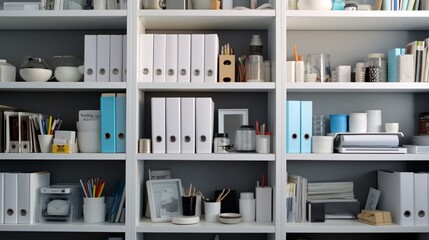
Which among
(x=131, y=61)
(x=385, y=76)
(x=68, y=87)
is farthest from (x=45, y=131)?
(x=385, y=76)

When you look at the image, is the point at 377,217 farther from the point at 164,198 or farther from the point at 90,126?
the point at 90,126

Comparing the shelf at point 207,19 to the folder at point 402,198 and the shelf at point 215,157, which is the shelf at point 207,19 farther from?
the folder at point 402,198

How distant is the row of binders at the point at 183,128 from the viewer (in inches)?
94.8

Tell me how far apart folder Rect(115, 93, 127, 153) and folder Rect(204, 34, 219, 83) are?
47cm

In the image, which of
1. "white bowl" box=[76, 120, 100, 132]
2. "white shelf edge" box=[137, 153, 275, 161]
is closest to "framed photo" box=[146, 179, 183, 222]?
"white shelf edge" box=[137, 153, 275, 161]

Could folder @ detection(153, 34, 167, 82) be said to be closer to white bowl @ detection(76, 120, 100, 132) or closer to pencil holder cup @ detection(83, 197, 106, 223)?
white bowl @ detection(76, 120, 100, 132)

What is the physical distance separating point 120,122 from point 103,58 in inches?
14.4

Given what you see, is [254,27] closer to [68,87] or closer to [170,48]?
[170,48]

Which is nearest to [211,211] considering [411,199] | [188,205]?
[188,205]

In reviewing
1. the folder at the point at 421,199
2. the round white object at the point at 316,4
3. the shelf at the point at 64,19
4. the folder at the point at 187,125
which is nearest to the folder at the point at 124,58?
the shelf at the point at 64,19

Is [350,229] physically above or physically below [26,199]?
below

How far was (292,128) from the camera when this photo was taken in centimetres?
242

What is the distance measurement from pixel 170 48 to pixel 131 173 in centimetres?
71

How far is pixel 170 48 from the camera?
8.00 ft
